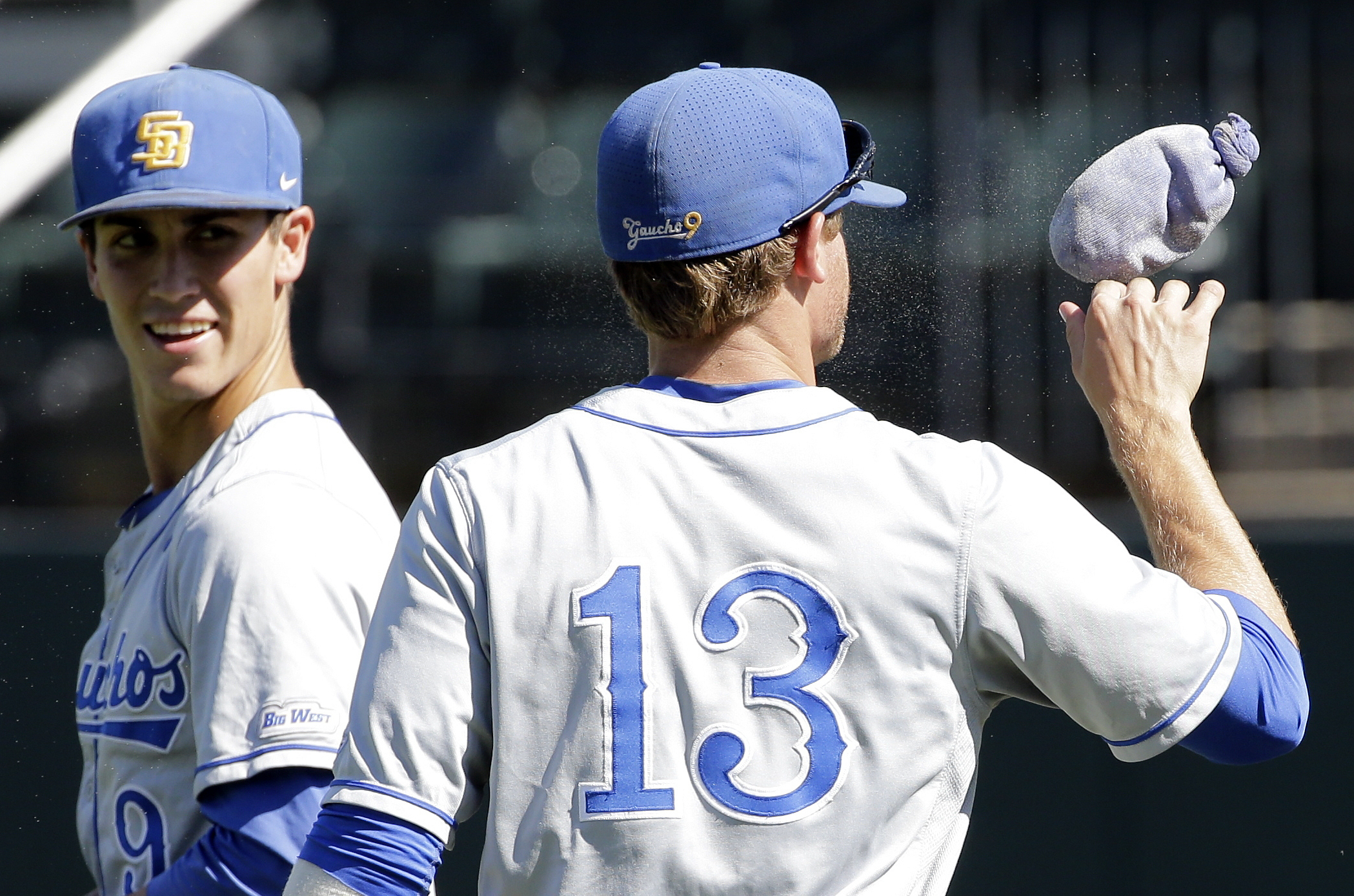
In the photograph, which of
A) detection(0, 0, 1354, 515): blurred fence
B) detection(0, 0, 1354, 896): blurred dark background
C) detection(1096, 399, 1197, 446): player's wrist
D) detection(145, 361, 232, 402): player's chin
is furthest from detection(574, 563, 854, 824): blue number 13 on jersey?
detection(0, 0, 1354, 515): blurred fence

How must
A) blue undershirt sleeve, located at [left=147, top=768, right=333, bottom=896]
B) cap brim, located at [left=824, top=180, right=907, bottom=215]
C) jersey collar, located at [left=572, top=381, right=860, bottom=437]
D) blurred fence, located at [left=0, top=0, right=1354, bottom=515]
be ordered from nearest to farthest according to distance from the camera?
jersey collar, located at [left=572, top=381, right=860, bottom=437]
cap brim, located at [left=824, top=180, right=907, bottom=215]
blue undershirt sleeve, located at [left=147, top=768, right=333, bottom=896]
blurred fence, located at [left=0, top=0, right=1354, bottom=515]

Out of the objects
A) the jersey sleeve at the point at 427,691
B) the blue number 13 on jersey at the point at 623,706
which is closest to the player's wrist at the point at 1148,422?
the blue number 13 on jersey at the point at 623,706

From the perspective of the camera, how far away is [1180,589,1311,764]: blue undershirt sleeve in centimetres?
131

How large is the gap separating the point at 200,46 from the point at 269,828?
4.39 metres

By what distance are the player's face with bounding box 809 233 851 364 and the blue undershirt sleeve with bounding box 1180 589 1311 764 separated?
1.55 feet

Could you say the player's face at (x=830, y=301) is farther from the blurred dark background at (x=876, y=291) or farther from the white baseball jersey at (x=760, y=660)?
the blurred dark background at (x=876, y=291)

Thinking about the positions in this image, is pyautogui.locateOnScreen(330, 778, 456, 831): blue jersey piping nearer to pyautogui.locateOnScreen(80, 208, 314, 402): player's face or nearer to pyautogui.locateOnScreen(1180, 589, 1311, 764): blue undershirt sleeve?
pyautogui.locateOnScreen(1180, 589, 1311, 764): blue undershirt sleeve

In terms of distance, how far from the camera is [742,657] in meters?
1.30

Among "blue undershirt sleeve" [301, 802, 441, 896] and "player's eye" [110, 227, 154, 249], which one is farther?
"player's eye" [110, 227, 154, 249]

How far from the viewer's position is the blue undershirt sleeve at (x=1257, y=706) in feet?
4.30

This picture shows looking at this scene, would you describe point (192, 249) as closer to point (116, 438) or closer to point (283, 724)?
point (283, 724)

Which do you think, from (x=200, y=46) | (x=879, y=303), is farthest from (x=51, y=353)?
(x=879, y=303)

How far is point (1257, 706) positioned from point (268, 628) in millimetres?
1061

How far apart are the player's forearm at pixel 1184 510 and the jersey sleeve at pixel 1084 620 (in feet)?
0.44
